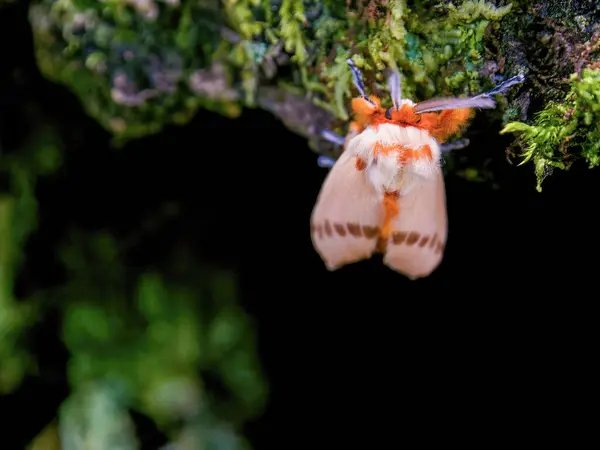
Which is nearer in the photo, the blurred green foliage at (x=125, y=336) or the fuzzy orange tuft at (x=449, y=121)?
the fuzzy orange tuft at (x=449, y=121)

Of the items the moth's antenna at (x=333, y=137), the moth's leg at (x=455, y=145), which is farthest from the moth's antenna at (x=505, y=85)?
the moth's antenna at (x=333, y=137)

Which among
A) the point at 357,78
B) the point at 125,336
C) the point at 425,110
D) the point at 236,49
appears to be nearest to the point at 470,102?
the point at 425,110

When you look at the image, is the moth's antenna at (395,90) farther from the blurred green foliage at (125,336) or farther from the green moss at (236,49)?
the blurred green foliage at (125,336)

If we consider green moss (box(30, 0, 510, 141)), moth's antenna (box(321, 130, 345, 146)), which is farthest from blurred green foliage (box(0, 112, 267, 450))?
moth's antenna (box(321, 130, 345, 146))

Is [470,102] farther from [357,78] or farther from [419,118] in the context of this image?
[357,78]

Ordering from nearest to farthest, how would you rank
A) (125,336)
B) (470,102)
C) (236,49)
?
(470,102)
(236,49)
(125,336)

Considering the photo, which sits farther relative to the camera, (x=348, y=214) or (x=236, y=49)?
(x=236, y=49)
